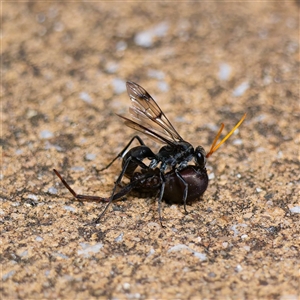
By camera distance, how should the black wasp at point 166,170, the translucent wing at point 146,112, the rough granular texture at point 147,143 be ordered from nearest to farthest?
the rough granular texture at point 147,143
the black wasp at point 166,170
the translucent wing at point 146,112

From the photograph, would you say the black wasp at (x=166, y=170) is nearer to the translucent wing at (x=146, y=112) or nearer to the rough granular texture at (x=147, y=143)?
Result: the translucent wing at (x=146, y=112)

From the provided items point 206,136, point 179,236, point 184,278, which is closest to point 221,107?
point 206,136

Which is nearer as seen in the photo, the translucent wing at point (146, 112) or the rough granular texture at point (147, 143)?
the rough granular texture at point (147, 143)

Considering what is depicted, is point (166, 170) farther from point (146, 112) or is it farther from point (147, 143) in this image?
point (147, 143)

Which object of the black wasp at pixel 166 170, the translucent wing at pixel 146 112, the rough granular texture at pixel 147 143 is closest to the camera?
the rough granular texture at pixel 147 143

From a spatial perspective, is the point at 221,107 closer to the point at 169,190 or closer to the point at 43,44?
the point at 169,190

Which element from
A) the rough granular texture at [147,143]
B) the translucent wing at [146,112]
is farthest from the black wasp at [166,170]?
the rough granular texture at [147,143]

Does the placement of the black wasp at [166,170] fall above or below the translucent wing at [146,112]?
below

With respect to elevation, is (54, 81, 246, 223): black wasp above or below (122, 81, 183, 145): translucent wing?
below

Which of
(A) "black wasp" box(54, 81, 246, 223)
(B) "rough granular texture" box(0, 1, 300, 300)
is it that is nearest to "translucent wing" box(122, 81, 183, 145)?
(A) "black wasp" box(54, 81, 246, 223)

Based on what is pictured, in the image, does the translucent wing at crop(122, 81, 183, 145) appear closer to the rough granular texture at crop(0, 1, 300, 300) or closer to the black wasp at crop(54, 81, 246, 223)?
the black wasp at crop(54, 81, 246, 223)
